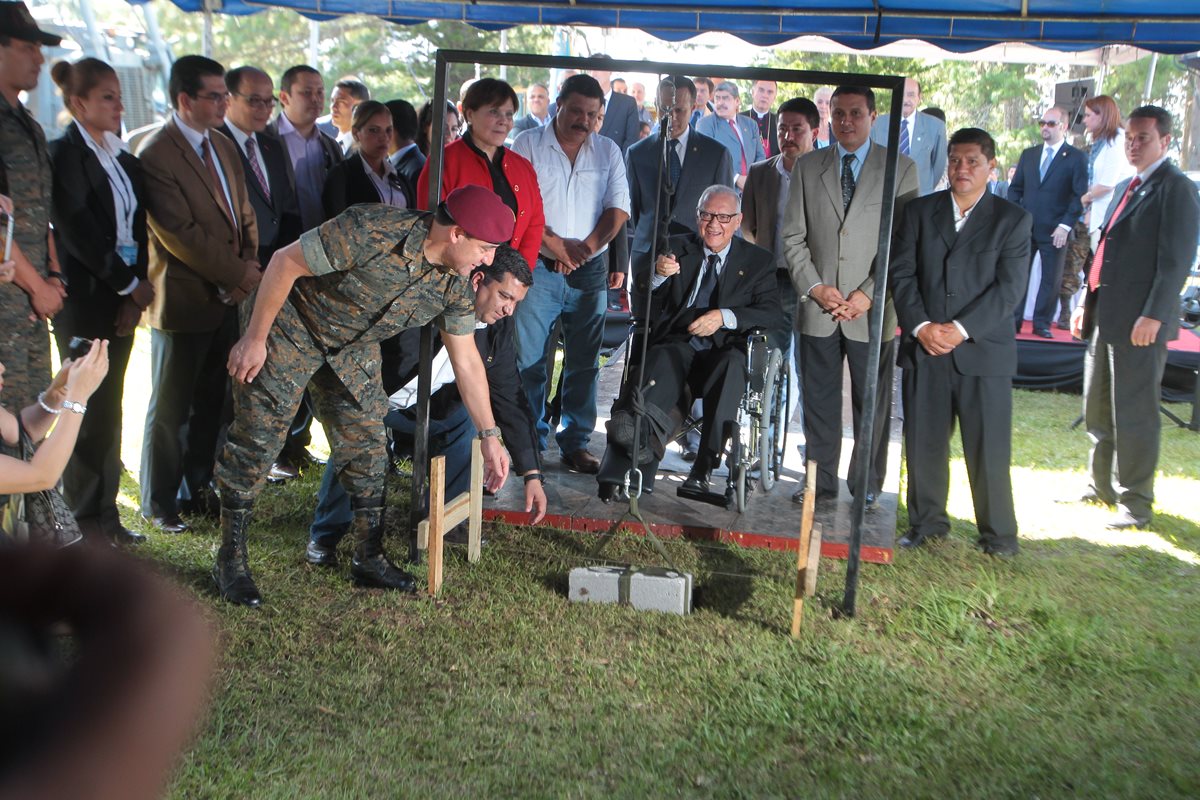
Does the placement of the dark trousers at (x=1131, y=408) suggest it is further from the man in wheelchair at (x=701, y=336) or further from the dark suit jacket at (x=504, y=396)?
the dark suit jacket at (x=504, y=396)

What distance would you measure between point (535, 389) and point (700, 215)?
1.31 meters

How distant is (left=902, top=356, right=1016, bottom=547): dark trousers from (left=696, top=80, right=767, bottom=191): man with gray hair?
396 centimetres

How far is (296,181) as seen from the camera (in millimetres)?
5742

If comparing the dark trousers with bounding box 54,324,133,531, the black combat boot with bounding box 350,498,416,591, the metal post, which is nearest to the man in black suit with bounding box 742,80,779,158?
the metal post

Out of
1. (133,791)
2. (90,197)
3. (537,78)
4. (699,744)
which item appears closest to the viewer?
(133,791)

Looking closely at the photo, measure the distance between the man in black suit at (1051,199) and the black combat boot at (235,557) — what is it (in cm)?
752

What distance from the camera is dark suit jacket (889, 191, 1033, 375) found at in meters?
4.92

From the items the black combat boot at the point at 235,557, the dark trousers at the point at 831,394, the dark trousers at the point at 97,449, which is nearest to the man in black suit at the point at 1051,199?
the dark trousers at the point at 831,394

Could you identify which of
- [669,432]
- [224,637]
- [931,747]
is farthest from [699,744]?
[669,432]

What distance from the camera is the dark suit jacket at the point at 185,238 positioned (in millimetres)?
4695

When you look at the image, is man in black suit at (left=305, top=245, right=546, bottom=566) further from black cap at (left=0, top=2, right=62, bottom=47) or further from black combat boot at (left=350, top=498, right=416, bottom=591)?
black cap at (left=0, top=2, right=62, bottom=47)

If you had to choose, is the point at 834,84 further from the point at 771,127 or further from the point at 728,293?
the point at 771,127

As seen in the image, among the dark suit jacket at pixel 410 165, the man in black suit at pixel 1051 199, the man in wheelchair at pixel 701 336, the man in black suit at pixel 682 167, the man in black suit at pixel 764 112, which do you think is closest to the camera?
the man in wheelchair at pixel 701 336

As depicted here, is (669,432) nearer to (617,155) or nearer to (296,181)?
(617,155)
